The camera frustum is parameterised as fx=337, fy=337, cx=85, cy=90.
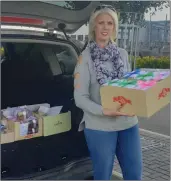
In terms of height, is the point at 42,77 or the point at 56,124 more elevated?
the point at 42,77

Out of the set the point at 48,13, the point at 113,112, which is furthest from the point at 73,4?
the point at 113,112

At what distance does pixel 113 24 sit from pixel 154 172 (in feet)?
6.27

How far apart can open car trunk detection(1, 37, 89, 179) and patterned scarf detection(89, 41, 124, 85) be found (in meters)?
0.64

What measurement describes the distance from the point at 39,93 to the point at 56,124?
581 mm

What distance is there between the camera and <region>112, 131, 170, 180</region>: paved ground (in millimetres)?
3608

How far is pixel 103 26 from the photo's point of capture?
7.87ft

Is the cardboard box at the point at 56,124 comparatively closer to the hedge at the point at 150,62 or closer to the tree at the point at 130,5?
the tree at the point at 130,5

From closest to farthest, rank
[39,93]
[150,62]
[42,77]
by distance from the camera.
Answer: [39,93] < [42,77] < [150,62]

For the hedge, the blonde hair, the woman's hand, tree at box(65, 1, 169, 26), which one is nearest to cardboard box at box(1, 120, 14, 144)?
the woman's hand

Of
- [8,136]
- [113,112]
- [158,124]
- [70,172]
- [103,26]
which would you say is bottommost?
[158,124]

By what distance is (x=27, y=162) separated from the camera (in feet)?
8.78

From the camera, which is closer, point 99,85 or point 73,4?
point 99,85

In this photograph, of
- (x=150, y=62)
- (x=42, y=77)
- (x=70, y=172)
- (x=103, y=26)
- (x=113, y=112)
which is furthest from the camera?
(x=150, y=62)

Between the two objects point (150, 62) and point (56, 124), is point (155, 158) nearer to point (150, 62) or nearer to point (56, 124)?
point (56, 124)
